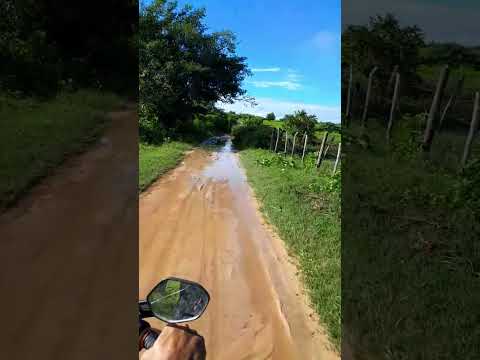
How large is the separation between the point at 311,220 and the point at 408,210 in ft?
2.78

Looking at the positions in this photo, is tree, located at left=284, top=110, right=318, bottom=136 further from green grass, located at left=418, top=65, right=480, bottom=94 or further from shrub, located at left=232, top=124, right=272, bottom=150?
green grass, located at left=418, top=65, right=480, bottom=94

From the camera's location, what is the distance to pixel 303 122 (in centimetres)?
758

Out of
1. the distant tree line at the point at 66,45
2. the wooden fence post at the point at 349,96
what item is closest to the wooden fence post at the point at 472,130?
the wooden fence post at the point at 349,96

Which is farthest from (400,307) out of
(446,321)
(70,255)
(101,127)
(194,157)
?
(194,157)

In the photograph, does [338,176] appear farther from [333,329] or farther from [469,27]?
[333,329]

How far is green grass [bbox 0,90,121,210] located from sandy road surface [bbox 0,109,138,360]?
15 cm

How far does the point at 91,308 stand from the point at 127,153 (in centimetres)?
258

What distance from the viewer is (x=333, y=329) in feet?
5.68

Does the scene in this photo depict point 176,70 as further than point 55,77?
Yes

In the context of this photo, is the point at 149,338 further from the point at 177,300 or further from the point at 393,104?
the point at 393,104

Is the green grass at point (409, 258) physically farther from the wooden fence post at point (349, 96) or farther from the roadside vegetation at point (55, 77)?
the roadside vegetation at point (55, 77)

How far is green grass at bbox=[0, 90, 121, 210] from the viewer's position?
3044 mm

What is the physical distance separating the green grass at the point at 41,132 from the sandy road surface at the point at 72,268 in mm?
155

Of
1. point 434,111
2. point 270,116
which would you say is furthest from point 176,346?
point 270,116
